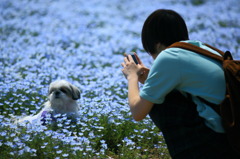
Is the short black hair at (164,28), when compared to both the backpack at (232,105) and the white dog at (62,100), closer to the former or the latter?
the backpack at (232,105)

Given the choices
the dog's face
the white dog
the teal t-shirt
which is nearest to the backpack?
the teal t-shirt

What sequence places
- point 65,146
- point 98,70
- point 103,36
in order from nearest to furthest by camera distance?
point 65,146 → point 98,70 → point 103,36

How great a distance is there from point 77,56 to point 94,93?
3.01 metres

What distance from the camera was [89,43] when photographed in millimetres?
10305

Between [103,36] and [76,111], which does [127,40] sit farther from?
[76,111]

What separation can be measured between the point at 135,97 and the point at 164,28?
20.8 inches

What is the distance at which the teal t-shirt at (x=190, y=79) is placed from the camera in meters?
2.43

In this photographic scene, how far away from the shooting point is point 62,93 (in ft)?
15.6

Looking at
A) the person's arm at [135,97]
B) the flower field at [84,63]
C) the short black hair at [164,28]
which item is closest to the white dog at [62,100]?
the flower field at [84,63]

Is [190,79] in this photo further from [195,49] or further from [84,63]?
[84,63]

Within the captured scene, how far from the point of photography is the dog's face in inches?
186

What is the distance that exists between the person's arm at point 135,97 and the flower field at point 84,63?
95 cm

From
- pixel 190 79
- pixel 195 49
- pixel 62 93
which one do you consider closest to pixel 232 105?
pixel 190 79

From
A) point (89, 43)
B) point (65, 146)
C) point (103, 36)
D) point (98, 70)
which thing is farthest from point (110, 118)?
point (103, 36)
